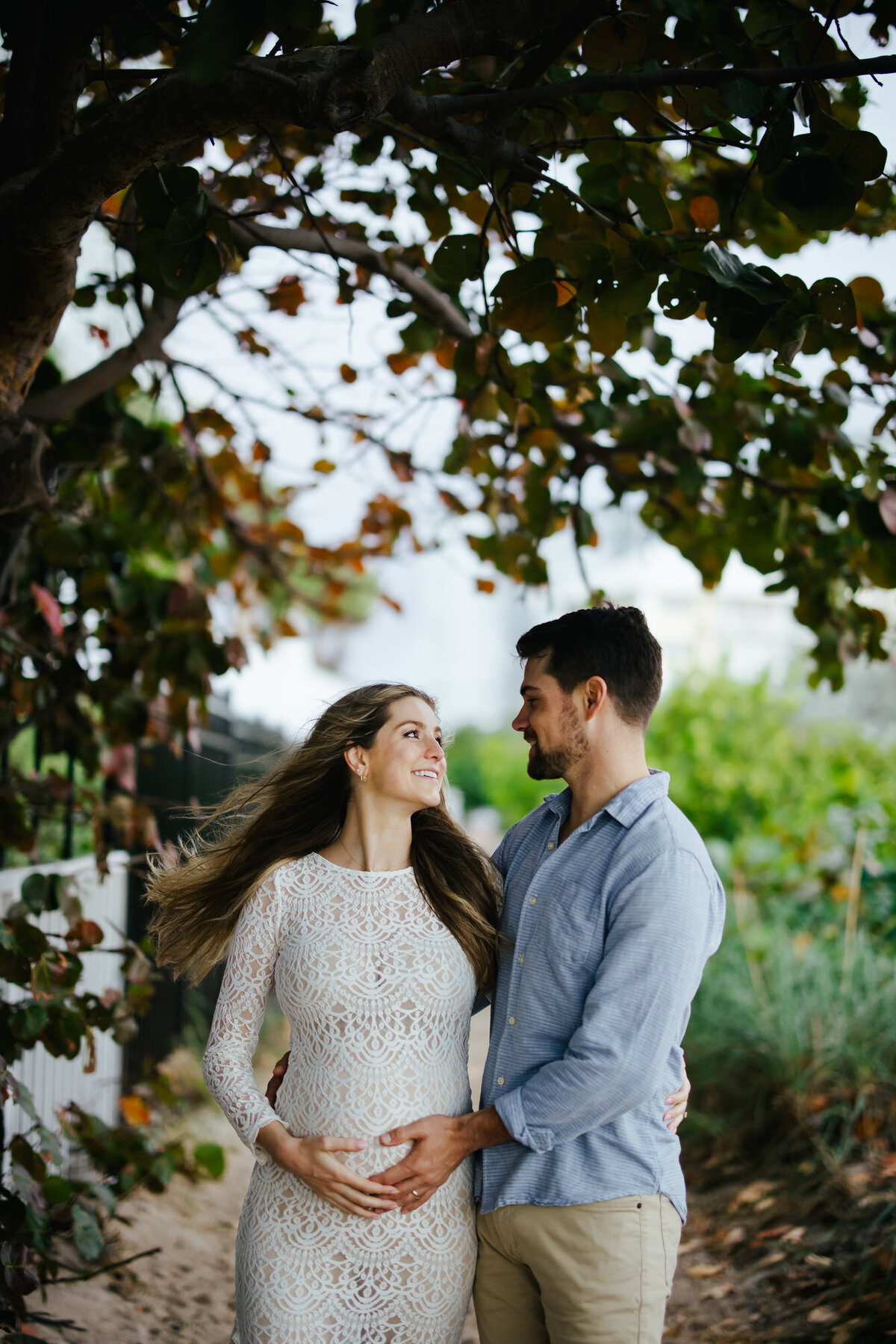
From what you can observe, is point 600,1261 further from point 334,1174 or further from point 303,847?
point 303,847

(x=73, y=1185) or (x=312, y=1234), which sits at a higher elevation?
(x=312, y=1234)

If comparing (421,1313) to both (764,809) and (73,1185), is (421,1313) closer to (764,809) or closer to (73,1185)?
(73,1185)

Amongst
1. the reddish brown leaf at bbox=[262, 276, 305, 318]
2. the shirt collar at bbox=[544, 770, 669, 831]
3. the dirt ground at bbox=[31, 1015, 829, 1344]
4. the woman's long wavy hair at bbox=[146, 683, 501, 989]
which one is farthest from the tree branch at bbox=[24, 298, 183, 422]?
the dirt ground at bbox=[31, 1015, 829, 1344]

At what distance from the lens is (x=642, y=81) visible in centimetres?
188

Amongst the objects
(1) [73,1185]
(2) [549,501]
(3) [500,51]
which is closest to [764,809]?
(2) [549,501]

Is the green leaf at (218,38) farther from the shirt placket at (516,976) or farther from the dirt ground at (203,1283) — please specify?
the dirt ground at (203,1283)

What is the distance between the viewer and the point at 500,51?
2029 mm

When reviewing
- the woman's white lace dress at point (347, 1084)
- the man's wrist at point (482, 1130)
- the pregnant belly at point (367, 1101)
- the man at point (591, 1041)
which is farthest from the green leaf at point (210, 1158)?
the man's wrist at point (482, 1130)

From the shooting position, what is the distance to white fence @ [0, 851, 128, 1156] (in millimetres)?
3676

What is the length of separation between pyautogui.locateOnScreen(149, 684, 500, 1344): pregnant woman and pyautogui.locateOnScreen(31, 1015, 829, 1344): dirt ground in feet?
4.77

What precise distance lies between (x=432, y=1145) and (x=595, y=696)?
3.16ft

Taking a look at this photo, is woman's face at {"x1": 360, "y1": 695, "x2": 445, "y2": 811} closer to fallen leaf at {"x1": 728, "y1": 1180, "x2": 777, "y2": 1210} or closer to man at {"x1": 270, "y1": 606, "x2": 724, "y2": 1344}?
man at {"x1": 270, "y1": 606, "x2": 724, "y2": 1344}

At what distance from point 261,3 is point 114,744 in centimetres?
298

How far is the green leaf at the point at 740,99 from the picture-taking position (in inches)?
69.4
